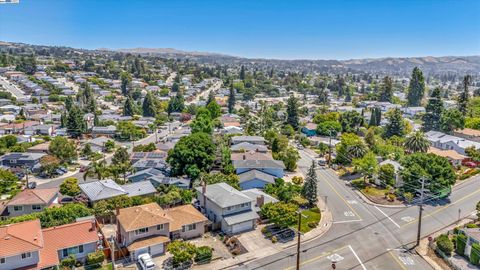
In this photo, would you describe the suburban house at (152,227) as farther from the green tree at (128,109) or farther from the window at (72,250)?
the green tree at (128,109)

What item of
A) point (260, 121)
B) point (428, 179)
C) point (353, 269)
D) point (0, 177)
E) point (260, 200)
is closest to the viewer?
point (353, 269)

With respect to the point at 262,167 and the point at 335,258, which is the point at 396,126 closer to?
the point at 262,167

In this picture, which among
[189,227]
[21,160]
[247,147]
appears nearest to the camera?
[189,227]

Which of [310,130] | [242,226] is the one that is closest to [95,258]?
[242,226]

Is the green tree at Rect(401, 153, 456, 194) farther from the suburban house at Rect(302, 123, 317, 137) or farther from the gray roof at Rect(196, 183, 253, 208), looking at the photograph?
the suburban house at Rect(302, 123, 317, 137)

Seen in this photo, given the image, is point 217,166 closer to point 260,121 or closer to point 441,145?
point 260,121

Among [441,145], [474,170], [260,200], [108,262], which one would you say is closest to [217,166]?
[260,200]

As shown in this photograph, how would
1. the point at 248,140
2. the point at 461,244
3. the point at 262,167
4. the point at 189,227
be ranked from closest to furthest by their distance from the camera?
the point at 461,244
the point at 189,227
the point at 262,167
the point at 248,140
